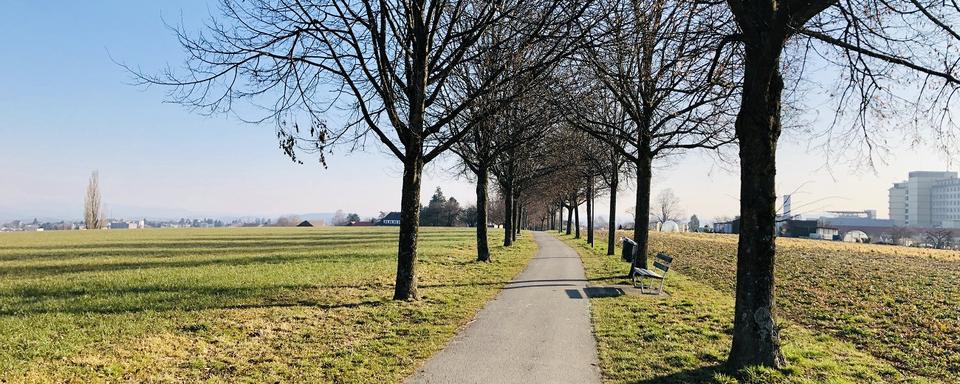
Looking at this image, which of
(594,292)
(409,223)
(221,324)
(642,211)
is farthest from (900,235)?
(221,324)

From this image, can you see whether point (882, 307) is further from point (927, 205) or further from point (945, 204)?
point (945, 204)

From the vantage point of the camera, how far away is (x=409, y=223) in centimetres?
1034

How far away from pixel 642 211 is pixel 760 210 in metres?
10.1

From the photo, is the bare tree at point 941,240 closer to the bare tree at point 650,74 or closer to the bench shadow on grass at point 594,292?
the bare tree at point 650,74

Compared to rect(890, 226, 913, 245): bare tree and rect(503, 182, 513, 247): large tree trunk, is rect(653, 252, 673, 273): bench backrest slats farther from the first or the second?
rect(890, 226, 913, 245): bare tree

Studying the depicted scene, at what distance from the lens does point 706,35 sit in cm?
741

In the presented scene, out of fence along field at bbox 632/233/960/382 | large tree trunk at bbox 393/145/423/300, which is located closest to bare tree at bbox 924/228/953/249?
fence along field at bbox 632/233/960/382

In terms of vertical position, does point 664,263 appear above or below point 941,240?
above

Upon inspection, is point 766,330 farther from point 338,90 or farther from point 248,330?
point 338,90

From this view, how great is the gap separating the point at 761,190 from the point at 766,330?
4.96 feet

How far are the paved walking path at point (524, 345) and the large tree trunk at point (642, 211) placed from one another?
4.22m

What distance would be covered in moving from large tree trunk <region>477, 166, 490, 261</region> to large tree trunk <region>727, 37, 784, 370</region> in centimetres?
1352

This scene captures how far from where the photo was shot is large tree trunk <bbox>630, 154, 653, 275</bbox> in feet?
50.2

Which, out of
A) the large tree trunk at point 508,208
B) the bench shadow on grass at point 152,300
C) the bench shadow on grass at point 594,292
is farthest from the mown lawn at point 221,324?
the large tree trunk at point 508,208
